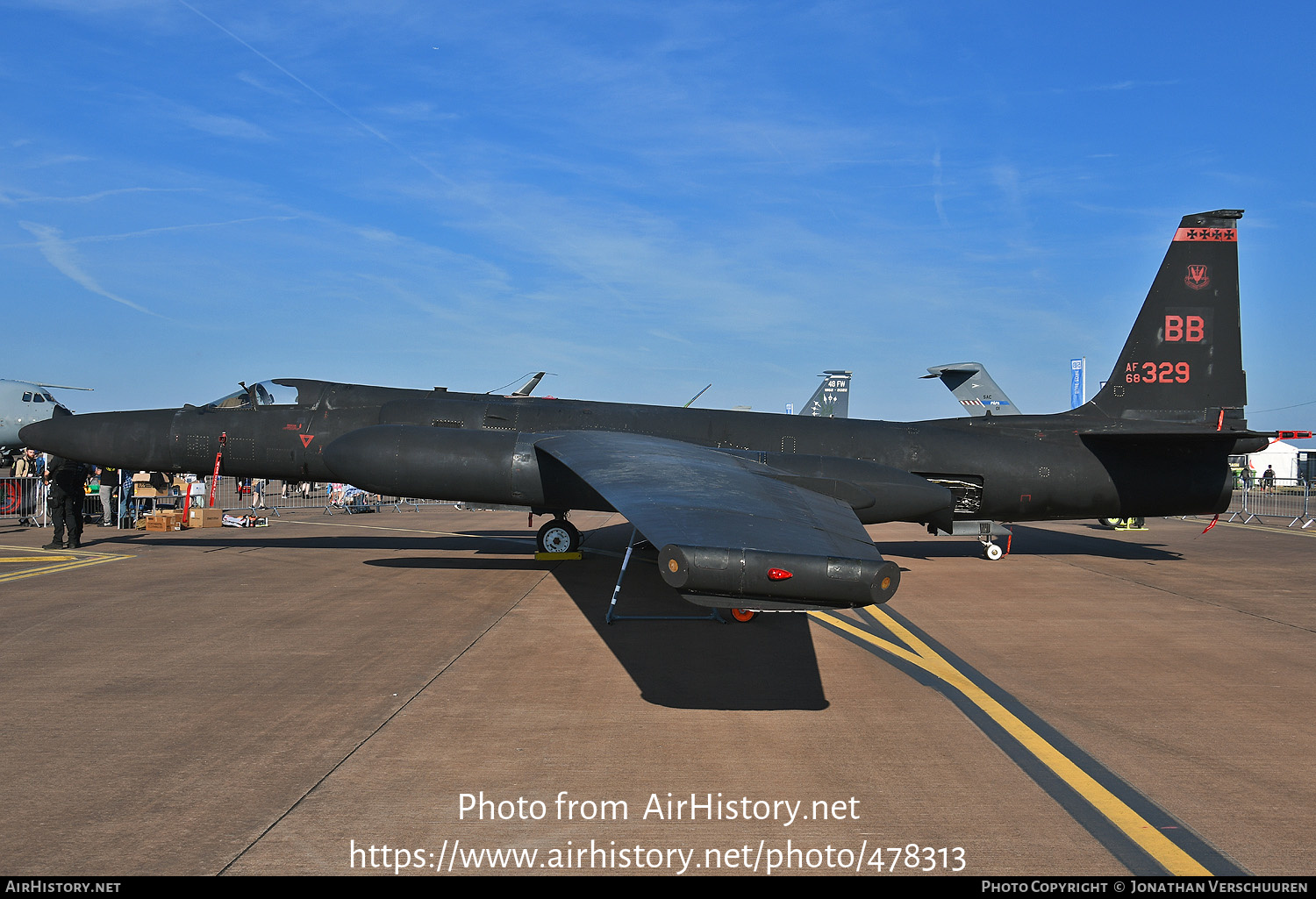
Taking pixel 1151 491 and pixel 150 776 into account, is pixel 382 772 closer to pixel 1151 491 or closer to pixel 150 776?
pixel 150 776

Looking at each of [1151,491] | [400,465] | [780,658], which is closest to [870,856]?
[780,658]

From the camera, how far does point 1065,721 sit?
20.8 ft

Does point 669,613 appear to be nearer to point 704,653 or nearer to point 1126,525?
point 704,653

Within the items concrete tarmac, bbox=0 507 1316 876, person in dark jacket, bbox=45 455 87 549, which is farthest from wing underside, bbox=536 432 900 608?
person in dark jacket, bbox=45 455 87 549

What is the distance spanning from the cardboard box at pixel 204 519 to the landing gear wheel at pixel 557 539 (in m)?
11.4

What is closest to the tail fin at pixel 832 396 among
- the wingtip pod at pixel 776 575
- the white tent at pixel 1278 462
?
the wingtip pod at pixel 776 575

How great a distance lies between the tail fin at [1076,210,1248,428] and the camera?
46.6 feet

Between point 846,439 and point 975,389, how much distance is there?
66.2 feet

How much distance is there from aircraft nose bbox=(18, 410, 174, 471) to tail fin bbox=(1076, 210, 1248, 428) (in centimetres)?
A: 1747

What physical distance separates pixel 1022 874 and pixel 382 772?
3.62 m

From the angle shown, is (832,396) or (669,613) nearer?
(669,613)

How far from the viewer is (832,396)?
38.9m

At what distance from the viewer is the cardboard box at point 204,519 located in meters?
21.4

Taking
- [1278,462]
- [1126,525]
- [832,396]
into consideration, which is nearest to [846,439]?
[1126,525]
